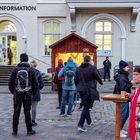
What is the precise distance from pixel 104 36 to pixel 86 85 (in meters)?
21.4

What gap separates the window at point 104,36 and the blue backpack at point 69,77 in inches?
741

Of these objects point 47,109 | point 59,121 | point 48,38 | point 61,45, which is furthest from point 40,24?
point 59,121

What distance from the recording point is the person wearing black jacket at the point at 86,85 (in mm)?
10477

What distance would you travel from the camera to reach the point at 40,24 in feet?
104

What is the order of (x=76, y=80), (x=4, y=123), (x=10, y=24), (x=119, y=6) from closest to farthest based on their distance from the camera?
(x=76, y=80)
(x=4, y=123)
(x=119, y=6)
(x=10, y=24)

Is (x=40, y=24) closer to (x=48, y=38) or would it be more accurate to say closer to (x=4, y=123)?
(x=48, y=38)

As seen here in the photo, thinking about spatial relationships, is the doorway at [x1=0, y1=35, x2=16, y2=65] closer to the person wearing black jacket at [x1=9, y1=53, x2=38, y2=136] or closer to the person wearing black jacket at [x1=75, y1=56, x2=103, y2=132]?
the person wearing black jacket at [x1=75, y1=56, x2=103, y2=132]

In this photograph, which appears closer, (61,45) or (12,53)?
(61,45)

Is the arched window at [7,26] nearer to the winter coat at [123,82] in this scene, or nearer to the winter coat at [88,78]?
the winter coat at [88,78]

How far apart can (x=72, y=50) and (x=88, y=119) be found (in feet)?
42.1

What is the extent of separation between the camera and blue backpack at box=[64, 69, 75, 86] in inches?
504

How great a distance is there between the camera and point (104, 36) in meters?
31.7

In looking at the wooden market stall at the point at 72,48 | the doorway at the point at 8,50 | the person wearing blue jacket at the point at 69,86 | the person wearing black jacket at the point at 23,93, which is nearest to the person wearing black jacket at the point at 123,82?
the person wearing black jacket at the point at 23,93

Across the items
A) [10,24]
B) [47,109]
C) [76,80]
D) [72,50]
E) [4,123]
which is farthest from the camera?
[10,24]
